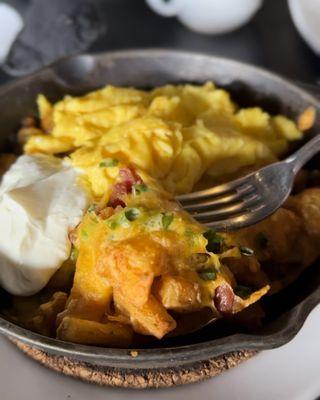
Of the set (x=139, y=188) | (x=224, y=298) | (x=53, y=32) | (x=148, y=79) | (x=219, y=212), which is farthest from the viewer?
(x=53, y=32)

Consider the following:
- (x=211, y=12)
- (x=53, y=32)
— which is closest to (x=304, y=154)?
(x=211, y=12)

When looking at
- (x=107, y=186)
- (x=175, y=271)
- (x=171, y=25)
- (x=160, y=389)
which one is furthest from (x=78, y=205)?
(x=171, y=25)

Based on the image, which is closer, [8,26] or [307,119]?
[307,119]

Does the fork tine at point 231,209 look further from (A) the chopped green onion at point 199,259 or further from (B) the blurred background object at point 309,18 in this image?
(B) the blurred background object at point 309,18

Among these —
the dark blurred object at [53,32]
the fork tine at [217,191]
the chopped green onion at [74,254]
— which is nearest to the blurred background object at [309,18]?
the dark blurred object at [53,32]

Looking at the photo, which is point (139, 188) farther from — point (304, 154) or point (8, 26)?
point (8, 26)

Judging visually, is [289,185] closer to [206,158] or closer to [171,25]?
[206,158]

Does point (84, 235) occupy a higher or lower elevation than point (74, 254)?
higher
